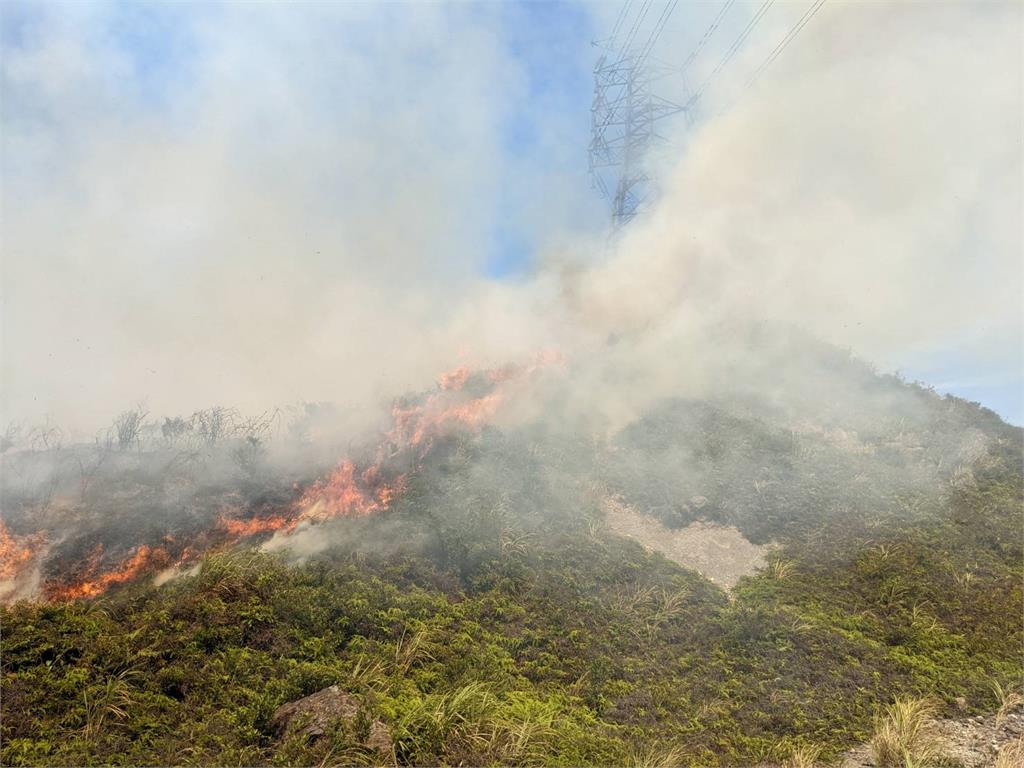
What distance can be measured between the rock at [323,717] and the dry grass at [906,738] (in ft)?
24.8

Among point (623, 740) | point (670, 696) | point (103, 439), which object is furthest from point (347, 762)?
point (103, 439)

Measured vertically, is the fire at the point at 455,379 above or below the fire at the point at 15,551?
above

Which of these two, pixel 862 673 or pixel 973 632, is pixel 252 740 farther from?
pixel 973 632

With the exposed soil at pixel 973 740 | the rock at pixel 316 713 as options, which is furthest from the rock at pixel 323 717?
the exposed soil at pixel 973 740

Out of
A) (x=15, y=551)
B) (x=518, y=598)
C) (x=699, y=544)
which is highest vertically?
(x=699, y=544)

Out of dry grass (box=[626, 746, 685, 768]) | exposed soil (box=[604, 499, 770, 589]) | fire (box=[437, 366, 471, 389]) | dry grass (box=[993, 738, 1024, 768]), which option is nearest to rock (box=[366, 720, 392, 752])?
dry grass (box=[626, 746, 685, 768])

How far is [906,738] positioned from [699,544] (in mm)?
9370

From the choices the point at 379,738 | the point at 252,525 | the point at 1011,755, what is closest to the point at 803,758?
the point at 1011,755

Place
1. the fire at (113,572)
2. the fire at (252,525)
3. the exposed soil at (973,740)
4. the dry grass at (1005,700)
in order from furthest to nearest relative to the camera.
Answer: the fire at (252,525) → the fire at (113,572) → the dry grass at (1005,700) → the exposed soil at (973,740)

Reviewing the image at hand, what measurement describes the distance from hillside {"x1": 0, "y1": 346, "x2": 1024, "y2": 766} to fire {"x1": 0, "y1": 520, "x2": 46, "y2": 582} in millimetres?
148

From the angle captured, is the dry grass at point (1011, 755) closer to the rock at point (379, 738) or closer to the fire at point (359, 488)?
the rock at point (379, 738)

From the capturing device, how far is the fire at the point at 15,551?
494 inches

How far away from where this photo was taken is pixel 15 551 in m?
13.0

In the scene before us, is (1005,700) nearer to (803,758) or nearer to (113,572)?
(803,758)
